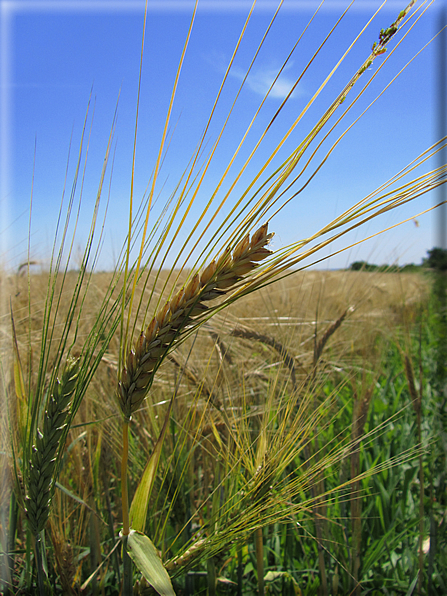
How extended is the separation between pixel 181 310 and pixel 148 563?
1.13ft

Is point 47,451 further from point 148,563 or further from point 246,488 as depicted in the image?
point 246,488

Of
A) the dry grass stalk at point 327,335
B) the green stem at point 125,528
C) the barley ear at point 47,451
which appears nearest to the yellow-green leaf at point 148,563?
the green stem at point 125,528

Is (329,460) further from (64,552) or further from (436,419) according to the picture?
(436,419)

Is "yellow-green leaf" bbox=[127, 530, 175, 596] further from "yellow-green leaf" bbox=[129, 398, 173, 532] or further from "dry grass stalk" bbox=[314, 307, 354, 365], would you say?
"dry grass stalk" bbox=[314, 307, 354, 365]

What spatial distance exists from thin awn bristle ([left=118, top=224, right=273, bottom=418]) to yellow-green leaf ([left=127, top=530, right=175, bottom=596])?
177 millimetres

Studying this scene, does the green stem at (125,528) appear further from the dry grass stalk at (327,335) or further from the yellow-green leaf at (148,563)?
the dry grass stalk at (327,335)

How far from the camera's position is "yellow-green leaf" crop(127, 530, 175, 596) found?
43cm

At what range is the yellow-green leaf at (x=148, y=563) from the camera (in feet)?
1.42

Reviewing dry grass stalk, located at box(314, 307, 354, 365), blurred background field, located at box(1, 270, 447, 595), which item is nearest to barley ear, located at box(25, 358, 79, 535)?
blurred background field, located at box(1, 270, 447, 595)

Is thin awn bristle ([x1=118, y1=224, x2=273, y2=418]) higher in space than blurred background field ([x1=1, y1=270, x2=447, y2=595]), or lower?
higher

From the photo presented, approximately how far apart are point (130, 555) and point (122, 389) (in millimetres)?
222

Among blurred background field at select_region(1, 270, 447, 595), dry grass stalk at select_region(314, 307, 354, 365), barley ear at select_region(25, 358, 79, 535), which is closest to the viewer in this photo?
barley ear at select_region(25, 358, 79, 535)

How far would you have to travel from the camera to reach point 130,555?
46cm

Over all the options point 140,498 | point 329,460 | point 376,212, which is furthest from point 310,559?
point 376,212
